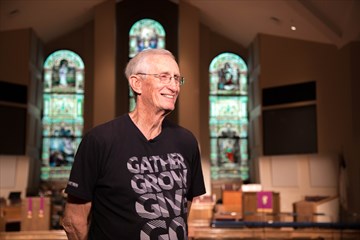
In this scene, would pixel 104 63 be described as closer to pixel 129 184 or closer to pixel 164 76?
pixel 164 76

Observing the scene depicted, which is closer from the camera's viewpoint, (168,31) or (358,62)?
(358,62)

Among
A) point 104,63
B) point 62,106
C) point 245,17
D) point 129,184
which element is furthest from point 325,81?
point 129,184

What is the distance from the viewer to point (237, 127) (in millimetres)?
→ 13070

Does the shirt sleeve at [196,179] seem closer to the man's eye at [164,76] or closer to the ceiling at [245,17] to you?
the man's eye at [164,76]

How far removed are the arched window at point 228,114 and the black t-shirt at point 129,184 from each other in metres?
11.1

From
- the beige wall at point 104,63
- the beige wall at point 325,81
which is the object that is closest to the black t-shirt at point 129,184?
the beige wall at point 325,81

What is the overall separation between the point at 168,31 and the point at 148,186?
11.4 metres

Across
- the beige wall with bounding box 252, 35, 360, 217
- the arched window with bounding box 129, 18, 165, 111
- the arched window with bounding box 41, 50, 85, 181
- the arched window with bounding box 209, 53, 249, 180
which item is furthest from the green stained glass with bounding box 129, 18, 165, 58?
the beige wall with bounding box 252, 35, 360, 217

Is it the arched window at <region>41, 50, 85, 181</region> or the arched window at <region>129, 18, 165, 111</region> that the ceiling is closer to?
the arched window at <region>41, 50, 85, 181</region>

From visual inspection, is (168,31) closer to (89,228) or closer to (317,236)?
(317,236)

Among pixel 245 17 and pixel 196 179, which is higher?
pixel 245 17

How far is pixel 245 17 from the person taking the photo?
35.4 feet

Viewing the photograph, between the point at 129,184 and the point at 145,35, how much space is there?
11.4 m

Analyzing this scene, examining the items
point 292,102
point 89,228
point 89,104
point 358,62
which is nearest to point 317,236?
point 358,62
